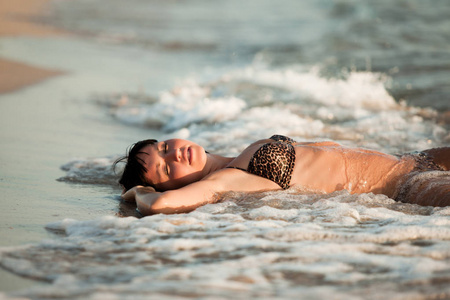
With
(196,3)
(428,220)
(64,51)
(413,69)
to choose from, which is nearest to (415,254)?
(428,220)

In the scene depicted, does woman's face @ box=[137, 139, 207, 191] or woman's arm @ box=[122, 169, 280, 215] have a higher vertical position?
woman's face @ box=[137, 139, 207, 191]

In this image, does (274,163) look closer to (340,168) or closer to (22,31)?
(340,168)

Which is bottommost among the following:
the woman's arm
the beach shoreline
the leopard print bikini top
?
the woman's arm

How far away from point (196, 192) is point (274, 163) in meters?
0.72

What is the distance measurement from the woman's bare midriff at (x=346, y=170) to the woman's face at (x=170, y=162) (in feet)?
2.97

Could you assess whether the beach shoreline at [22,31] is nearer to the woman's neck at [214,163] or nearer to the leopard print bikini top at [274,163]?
the woman's neck at [214,163]

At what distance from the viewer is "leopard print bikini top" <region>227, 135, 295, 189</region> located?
469cm

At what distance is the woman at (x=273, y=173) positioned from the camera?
4.62 m

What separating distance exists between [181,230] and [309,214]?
1052mm

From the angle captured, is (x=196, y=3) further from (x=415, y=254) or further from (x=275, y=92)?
(x=415, y=254)

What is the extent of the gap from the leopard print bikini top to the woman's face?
1.65ft

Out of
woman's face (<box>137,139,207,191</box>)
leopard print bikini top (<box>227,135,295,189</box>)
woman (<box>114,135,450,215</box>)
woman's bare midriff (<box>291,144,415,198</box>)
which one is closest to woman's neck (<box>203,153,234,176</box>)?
woman (<box>114,135,450,215</box>)

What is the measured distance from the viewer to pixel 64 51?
46.1 feet

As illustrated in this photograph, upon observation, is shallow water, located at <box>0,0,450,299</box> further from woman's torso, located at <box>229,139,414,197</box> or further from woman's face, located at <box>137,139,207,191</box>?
woman's face, located at <box>137,139,207,191</box>
